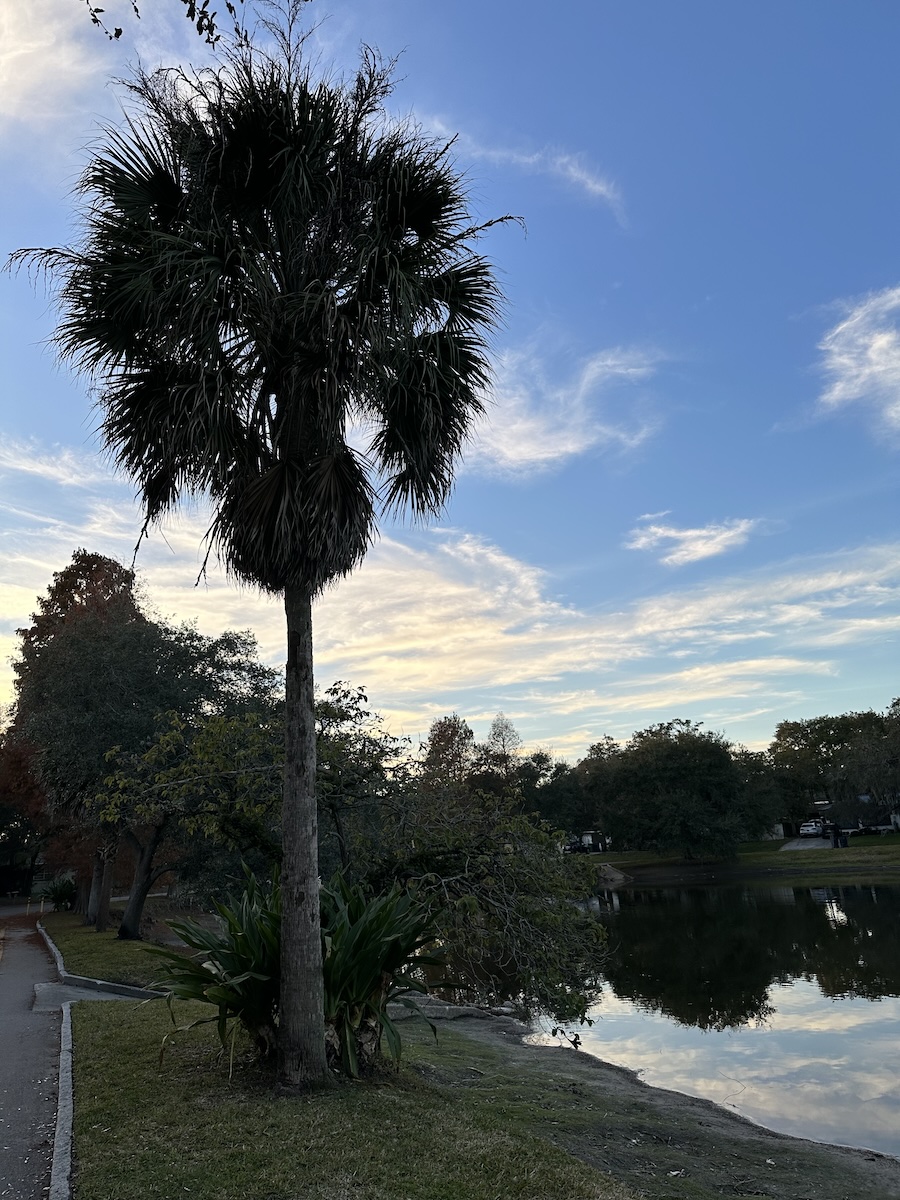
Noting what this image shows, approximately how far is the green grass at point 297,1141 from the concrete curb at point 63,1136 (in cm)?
8

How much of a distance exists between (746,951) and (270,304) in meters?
23.6

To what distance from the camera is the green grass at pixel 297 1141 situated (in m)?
5.21

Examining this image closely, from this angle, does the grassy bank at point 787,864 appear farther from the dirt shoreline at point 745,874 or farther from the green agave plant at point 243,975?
the green agave plant at point 243,975

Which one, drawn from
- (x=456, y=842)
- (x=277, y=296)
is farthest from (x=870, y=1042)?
(x=277, y=296)

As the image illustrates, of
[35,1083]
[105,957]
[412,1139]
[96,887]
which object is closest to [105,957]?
[105,957]

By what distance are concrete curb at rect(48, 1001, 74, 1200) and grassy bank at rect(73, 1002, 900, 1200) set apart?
0.08 m

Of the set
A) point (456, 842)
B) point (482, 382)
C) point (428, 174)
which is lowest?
point (456, 842)

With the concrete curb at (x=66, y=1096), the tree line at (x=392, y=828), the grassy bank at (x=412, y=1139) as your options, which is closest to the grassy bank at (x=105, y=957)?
the concrete curb at (x=66, y=1096)

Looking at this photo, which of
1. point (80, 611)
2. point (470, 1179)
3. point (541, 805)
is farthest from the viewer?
point (541, 805)

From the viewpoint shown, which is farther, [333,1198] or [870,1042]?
[870,1042]

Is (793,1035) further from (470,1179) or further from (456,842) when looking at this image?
(470,1179)

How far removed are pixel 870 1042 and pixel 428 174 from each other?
604 inches

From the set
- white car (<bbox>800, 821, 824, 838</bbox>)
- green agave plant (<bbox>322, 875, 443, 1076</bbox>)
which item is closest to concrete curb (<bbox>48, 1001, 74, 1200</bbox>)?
green agave plant (<bbox>322, 875, 443, 1076</bbox>)

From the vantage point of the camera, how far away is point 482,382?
891 cm
